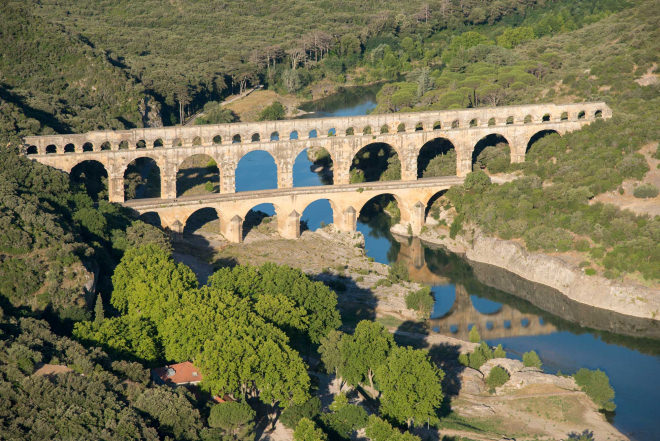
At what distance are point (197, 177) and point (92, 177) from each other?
13.3 meters

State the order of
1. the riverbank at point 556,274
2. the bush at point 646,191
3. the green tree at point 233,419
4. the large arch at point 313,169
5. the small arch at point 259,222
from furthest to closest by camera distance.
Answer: the large arch at point 313,169 → the small arch at point 259,222 → the bush at point 646,191 → the riverbank at point 556,274 → the green tree at point 233,419

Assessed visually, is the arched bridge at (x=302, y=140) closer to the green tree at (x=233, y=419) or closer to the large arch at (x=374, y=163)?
the large arch at (x=374, y=163)

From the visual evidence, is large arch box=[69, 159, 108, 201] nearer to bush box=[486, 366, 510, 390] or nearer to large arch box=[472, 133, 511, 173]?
large arch box=[472, 133, 511, 173]

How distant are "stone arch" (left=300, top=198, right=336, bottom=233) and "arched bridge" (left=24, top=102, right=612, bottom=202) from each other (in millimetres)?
4189

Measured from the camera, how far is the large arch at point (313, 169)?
9343 centimetres

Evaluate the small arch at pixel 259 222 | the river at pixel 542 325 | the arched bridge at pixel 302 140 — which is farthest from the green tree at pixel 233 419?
the arched bridge at pixel 302 140

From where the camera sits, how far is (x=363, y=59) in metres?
140

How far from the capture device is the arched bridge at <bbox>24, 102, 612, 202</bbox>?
75.1 metres

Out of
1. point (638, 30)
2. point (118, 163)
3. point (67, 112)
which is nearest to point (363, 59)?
point (638, 30)

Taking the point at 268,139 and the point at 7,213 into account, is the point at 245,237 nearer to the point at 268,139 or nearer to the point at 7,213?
the point at 268,139

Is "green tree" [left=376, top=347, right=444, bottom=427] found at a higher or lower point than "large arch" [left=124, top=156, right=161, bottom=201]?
lower

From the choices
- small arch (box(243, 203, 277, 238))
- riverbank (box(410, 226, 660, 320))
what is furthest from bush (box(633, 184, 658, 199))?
small arch (box(243, 203, 277, 238))

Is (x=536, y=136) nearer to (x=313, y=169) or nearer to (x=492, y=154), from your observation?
(x=492, y=154)

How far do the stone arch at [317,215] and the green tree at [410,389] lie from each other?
3340cm
